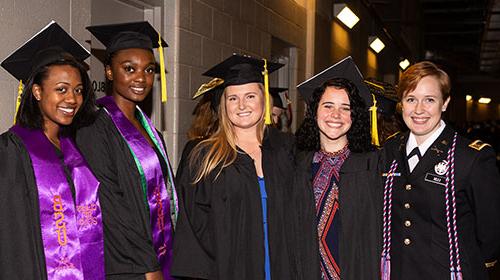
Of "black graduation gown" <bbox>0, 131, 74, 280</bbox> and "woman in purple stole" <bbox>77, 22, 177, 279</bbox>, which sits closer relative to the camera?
"black graduation gown" <bbox>0, 131, 74, 280</bbox>

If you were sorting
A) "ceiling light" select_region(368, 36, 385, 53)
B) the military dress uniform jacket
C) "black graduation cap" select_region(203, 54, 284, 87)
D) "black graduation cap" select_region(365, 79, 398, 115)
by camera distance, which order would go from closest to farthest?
the military dress uniform jacket < "black graduation cap" select_region(203, 54, 284, 87) < "black graduation cap" select_region(365, 79, 398, 115) < "ceiling light" select_region(368, 36, 385, 53)

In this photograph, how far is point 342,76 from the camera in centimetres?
301

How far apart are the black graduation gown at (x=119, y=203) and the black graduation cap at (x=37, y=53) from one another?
14.3 inches

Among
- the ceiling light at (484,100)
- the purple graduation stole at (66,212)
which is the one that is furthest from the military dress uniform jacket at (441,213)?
the ceiling light at (484,100)

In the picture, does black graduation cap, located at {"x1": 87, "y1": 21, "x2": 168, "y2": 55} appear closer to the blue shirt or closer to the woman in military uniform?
the blue shirt

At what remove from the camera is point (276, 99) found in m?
5.30

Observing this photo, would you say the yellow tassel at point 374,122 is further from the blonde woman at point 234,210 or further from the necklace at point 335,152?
the blonde woman at point 234,210

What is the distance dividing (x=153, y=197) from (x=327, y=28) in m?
6.35

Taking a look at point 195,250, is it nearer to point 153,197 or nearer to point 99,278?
point 153,197

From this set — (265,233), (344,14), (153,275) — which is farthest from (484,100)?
(153,275)

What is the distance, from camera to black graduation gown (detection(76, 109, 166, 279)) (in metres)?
2.71

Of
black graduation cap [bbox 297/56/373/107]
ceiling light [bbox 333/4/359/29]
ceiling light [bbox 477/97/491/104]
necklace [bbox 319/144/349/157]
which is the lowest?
necklace [bbox 319/144/349/157]

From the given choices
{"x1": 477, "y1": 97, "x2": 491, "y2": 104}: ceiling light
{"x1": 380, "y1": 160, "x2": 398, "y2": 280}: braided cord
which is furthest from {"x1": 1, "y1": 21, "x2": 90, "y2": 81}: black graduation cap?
{"x1": 477, "y1": 97, "x2": 491, "y2": 104}: ceiling light

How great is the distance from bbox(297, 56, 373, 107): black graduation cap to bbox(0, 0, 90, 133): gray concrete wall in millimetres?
1314
